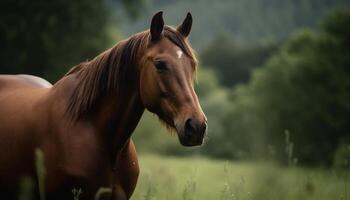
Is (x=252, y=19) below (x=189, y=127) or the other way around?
below

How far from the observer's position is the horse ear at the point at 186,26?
5.46 metres

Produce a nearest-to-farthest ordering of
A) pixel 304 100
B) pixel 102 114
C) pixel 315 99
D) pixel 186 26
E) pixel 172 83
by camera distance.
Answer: pixel 172 83, pixel 102 114, pixel 186 26, pixel 315 99, pixel 304 100

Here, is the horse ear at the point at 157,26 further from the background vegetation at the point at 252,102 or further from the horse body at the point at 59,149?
the background vegetation at the point at 252,102

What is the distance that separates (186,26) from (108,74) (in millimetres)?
833

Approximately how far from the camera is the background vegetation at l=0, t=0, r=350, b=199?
582 centimetres

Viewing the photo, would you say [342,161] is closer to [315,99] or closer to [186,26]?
[186,26]

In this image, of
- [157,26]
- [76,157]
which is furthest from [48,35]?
[76,157]

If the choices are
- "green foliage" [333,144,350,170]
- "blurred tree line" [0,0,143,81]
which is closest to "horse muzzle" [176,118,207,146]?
"green foliage" [333,144,350,170]

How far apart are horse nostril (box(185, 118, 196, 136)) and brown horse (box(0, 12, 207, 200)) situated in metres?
0.08

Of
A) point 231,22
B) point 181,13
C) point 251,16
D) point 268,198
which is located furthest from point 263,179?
point 181,13

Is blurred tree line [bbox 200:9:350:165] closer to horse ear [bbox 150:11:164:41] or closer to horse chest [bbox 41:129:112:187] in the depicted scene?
horse ear [bbox 150:11:164:41]

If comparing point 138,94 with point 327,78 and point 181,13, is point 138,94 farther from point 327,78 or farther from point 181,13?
point 181,13

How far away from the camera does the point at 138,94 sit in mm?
5285

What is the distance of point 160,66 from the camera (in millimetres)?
5035
